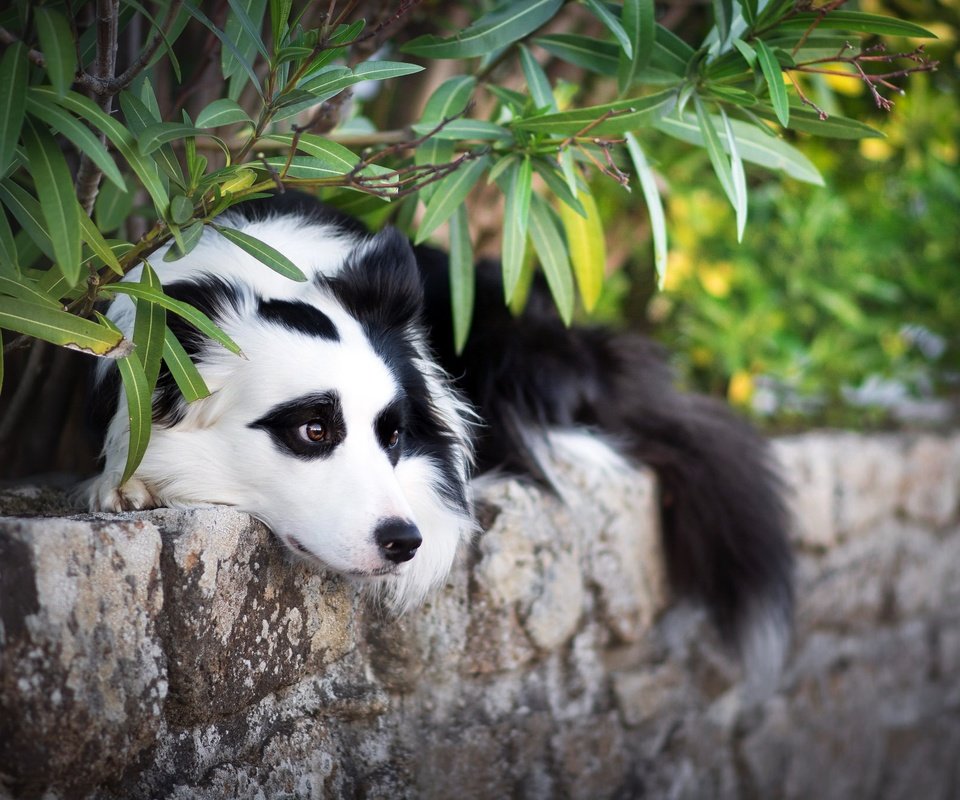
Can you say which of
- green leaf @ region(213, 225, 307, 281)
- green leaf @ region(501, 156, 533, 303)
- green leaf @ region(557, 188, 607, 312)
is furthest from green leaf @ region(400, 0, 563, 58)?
green leaf @ region(213, 225, 307, 281)

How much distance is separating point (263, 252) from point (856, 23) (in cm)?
111

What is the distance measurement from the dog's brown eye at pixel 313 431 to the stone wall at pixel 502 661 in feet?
0.55

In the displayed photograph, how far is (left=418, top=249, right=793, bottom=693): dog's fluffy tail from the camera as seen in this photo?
7.27ft

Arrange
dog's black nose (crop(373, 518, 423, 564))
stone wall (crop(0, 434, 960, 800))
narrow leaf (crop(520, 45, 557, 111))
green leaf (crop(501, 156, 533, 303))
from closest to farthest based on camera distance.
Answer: stone wall (crop(0, 434, 960, 800)) → dog's black nose (crop(373, 518, 423, 564)) → green leaf (crop(501, 156, 533, 303)) → narrow leaf (crop(520, 45, 557, 111))

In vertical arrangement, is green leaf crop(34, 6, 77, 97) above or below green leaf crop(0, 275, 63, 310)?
above

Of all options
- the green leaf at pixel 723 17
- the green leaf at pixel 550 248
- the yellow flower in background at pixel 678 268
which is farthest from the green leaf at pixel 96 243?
the yellow flower in background at pixel 678 268

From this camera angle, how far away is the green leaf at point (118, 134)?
1.24 m

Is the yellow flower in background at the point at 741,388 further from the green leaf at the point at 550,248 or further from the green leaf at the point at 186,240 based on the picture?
the green leaf at the point at 186,240

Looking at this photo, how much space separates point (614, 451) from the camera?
2379 mm

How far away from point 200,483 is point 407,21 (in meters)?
1.54

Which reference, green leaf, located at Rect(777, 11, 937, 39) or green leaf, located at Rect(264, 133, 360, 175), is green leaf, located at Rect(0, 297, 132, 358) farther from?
green leaf, located at Rect(777, 11, 937, 39)

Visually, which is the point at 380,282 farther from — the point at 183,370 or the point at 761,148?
the point at 761,148

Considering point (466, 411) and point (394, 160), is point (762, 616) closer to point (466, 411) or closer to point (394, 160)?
point (466, 411)

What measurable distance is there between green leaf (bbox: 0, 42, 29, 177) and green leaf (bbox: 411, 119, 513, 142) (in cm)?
71
